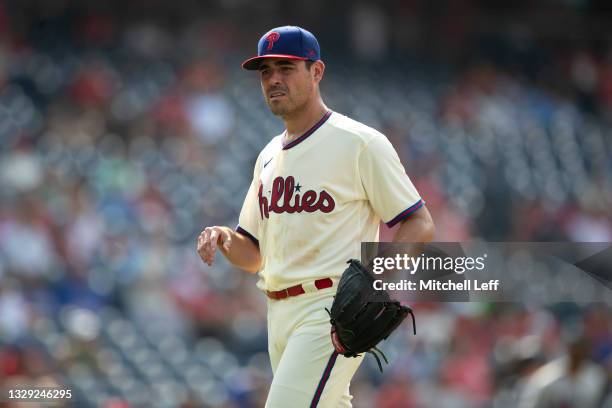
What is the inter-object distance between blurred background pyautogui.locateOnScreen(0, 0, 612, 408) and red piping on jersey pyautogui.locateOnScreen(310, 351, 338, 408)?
8.93 ft

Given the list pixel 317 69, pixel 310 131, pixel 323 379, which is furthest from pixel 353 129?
pixel 323 379

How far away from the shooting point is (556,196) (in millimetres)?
11289

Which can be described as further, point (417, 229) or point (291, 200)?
point (291, 200)

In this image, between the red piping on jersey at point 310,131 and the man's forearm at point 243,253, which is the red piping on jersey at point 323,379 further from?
the red piping on jersey at point 310,131

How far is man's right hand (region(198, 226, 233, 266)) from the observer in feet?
11.7

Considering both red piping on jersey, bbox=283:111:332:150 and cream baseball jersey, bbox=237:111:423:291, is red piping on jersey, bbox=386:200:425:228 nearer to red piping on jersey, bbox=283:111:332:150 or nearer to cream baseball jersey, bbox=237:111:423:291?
cream baseball jersey, bbox=237:111:423:291

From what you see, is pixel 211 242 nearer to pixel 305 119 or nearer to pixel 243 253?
pixel 243 253

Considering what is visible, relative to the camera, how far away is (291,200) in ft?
11.8

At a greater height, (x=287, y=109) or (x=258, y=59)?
(x=258, y=59)

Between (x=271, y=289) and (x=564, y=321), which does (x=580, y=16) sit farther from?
(x=271, y=289)

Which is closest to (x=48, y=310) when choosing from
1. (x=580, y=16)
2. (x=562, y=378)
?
(x=562, y=378)

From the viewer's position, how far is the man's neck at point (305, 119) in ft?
12.1

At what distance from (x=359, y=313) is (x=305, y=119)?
0.79 m

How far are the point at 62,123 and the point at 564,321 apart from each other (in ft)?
15.1
